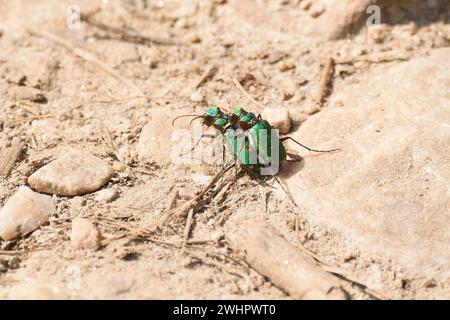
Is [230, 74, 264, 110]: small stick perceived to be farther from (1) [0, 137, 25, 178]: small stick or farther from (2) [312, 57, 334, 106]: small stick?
(1) [0, 137, 25, 178]: small stick

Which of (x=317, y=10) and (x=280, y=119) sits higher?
(x=317, y=10)

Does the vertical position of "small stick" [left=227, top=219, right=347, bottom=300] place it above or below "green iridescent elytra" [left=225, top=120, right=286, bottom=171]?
below

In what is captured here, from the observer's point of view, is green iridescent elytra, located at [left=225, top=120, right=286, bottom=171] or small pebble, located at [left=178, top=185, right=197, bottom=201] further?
green iridescent elytra, located at [left=225, top=120, right=286, bottom=171]

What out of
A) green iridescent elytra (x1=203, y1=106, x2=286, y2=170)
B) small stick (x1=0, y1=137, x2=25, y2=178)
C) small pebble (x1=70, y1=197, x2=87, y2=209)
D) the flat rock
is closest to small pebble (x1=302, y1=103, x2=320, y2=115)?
the flat rock

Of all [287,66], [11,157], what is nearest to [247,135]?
[287,66]

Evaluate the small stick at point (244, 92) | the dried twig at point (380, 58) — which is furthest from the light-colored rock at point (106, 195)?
the dried twig at point (380, 58)

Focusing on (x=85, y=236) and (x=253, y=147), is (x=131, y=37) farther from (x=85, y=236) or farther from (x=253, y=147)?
(x=85, y=236)
